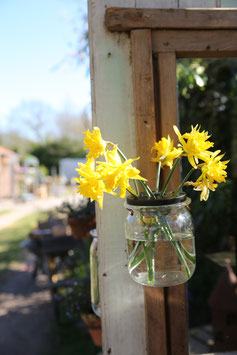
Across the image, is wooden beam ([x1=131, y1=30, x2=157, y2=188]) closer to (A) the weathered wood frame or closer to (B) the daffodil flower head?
(A) the weathered wood frame

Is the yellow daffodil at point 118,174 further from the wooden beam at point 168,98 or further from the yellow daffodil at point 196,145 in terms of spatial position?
the wooden beam at point 168,98

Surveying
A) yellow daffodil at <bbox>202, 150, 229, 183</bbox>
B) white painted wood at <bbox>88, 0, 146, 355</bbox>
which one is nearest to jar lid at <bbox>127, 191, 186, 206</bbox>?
yellow daffodil at <bbox>202, 150, 229, 183</bbox>

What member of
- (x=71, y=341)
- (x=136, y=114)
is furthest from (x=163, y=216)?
(x=71, y=341)

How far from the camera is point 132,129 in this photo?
1.27 m

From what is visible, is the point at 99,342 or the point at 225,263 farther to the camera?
the point at 225,263

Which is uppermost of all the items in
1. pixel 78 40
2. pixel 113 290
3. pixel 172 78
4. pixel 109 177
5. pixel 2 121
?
pixel 2 121

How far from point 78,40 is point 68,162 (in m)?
18.7

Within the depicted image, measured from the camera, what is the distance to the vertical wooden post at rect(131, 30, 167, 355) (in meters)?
1.21

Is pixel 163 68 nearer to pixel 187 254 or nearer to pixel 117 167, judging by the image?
pixel 117 167

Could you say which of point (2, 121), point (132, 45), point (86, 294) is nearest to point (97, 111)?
point (132, 45)

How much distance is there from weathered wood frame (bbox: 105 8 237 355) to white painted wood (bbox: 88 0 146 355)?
0.18 feet

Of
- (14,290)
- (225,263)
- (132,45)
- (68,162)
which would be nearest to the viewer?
(132,45)

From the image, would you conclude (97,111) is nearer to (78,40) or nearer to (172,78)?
(172,78)

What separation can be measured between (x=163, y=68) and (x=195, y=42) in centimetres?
16
